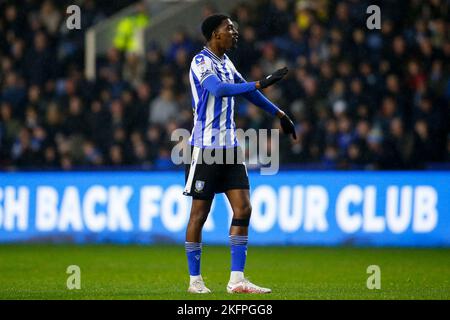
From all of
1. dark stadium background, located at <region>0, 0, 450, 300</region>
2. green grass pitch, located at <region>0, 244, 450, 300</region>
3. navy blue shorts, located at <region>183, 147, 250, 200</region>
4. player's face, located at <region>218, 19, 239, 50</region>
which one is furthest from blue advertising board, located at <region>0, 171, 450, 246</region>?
player's face, located at <region>218, 19, 239, 50</region>

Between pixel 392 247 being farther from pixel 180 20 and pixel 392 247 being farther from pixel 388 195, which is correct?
pixel 180 20

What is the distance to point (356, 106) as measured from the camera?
1706 centimetres

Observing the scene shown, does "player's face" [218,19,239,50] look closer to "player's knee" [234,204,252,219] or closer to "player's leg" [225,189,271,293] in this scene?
"player's leg" [225,189,271,293]

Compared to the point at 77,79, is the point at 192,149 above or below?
below

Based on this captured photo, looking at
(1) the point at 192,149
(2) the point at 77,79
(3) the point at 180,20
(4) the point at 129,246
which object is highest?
(3) the point at 180,20

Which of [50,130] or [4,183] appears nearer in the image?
[4,183]

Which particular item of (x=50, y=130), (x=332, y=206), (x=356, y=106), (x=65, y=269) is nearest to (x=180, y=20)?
(x=50, y=130)

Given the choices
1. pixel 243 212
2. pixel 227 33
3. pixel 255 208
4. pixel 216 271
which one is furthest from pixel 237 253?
pixel 255 208

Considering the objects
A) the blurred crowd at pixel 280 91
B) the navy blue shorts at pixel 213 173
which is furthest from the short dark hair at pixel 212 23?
the blurred crowd at pixel 280 91

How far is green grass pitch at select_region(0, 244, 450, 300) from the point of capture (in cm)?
934

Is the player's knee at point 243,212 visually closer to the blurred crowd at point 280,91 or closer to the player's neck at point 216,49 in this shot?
the player's neck at point 216,49

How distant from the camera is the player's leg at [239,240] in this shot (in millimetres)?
9263

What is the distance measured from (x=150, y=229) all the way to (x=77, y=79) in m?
4.42

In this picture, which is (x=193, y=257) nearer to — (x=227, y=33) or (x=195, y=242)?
(x=195, y=242)
